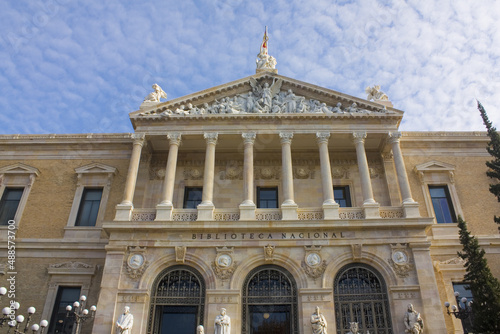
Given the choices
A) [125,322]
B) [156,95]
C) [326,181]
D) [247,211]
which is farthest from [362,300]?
[156,95]

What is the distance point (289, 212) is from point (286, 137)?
415 centimetres

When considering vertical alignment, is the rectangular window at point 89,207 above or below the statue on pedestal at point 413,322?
above

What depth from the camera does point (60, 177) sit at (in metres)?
25.2

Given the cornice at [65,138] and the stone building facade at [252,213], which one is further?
the cornice at [65,138]

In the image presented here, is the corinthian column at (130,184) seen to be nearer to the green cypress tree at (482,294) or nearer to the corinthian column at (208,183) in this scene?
the corinthian column at (208,183)

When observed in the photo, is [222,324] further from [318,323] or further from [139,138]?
[139,138]

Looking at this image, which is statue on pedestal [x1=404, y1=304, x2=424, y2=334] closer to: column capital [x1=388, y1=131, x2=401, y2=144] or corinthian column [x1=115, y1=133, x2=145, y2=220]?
column capital [x1=388, y1=131, x2=401, y2=144]

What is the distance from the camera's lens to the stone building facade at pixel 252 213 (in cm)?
1895

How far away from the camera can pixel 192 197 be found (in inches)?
951

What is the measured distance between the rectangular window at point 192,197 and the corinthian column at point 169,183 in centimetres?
191

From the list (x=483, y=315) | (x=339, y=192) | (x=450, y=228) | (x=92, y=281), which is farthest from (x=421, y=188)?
(x=92, y=281)

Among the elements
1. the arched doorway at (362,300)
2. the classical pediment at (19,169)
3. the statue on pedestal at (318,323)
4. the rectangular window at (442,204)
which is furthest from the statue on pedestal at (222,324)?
the classical pediment at (19,169)

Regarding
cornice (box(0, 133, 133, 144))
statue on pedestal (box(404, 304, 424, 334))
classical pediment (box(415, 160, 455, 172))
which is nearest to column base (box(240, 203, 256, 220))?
statue on pedestal (box(404, 304, 424, 334))

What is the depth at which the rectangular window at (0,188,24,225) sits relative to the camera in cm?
2406
